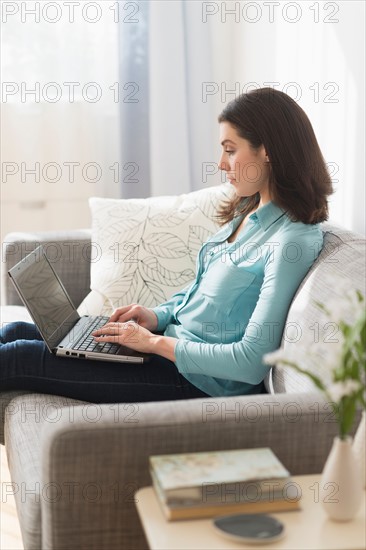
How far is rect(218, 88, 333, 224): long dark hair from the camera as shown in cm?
185

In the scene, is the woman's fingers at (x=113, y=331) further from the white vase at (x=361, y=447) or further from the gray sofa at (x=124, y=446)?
the white vase at (x=361, y=447)

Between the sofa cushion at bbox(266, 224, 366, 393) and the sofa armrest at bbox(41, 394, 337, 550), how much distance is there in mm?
169

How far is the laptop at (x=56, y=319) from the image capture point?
6.16 feet

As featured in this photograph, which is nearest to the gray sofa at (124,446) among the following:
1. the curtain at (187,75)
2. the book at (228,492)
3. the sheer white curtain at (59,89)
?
the book at (228,492)

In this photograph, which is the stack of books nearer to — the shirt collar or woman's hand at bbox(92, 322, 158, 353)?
woman's hand at bbox(92, 322, 158, 353)

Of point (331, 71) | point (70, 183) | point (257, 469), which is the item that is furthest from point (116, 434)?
point (70, 183)

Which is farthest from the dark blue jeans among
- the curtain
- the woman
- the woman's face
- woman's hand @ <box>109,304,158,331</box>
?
the curtain

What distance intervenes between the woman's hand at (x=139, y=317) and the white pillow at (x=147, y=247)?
282mm

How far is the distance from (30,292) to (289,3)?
4.28 feet

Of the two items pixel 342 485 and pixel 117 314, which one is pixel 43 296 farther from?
pixel 342 485

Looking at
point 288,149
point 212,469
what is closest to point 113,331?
point 288,149

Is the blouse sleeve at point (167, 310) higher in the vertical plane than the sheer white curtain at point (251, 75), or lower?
lower

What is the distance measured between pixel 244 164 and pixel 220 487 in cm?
90

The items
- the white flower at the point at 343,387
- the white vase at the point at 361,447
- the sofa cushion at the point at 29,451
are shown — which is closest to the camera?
the white flower at the point at 343,387
